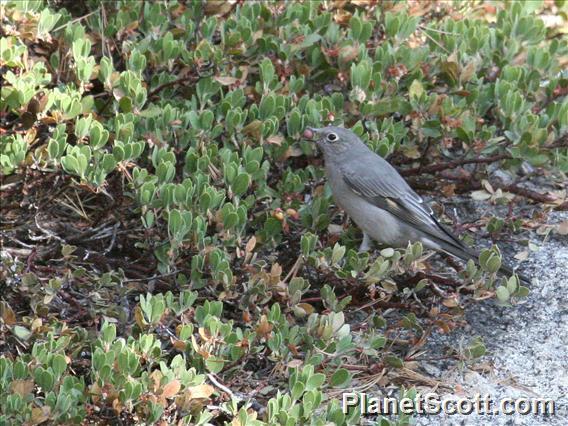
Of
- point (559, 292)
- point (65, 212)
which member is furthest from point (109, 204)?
point (559, 292)

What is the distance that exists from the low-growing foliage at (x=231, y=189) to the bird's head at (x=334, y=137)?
63 millimetres

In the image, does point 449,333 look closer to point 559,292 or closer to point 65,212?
point 559,292

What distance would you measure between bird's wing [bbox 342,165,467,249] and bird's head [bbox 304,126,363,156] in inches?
5.1

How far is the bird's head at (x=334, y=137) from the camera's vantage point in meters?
5.52

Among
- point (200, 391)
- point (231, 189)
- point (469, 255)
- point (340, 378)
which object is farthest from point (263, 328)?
point (469, 255)

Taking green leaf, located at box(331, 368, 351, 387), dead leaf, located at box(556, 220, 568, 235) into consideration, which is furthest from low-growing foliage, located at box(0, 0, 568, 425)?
dead leaf, located at box(556, 220, 568, 235)

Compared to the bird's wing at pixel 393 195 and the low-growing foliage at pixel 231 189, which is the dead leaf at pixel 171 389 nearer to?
the low-growing foliage at pixel 231 189

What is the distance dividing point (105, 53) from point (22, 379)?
7.77ft

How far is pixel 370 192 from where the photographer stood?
5.61 metres

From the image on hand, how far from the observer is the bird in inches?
215

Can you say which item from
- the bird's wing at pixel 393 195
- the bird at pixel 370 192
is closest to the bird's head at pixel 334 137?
the bird at pixel 370 192

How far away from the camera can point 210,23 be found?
587 centimetres

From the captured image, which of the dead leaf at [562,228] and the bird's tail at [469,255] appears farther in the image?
the dead leaf at [562,228]

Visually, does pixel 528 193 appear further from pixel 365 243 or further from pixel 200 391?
pixel 200 391
